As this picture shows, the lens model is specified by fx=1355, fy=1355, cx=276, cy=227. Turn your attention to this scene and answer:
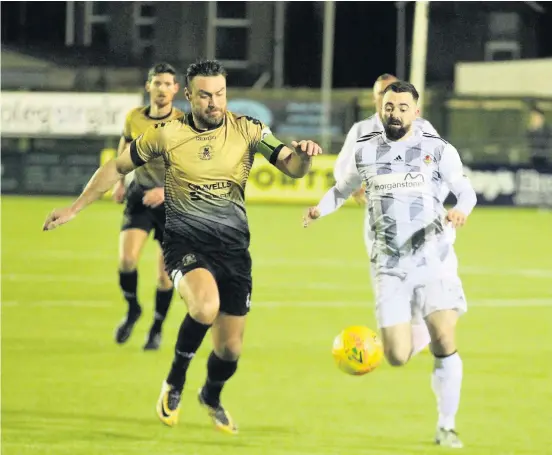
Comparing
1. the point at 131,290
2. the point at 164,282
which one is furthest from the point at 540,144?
the point at 164,282

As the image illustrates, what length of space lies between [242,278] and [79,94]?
2489 cm

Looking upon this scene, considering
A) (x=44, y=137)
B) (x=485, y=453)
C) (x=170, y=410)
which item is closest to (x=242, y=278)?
(x=170, y=410)

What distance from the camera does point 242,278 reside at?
8438mm

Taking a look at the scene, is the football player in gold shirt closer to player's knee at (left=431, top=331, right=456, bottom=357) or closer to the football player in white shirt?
the football player in white shirt

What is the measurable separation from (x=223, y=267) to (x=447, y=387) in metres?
1.55

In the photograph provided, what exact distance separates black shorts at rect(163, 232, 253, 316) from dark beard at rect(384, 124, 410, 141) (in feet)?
3.83

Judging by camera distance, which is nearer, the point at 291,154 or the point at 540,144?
the point at 291,154

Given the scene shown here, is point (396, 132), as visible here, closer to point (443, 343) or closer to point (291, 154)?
point (291, 154)

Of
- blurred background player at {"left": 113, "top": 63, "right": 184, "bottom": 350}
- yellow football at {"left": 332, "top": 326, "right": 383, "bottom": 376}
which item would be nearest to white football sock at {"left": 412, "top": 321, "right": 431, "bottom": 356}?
yellow football at {"left": 332, "top": 326, "right": 383, "bottom": 376}

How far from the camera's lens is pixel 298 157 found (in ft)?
25.9

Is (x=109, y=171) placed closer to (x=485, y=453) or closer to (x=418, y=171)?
(x=418, y=171)

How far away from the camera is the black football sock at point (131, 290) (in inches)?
479

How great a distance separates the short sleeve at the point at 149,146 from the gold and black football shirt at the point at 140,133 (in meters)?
3.08

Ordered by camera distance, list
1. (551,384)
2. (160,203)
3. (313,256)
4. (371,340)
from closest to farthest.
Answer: (371,340) → (551,384) → (160,203) → (313,256)
